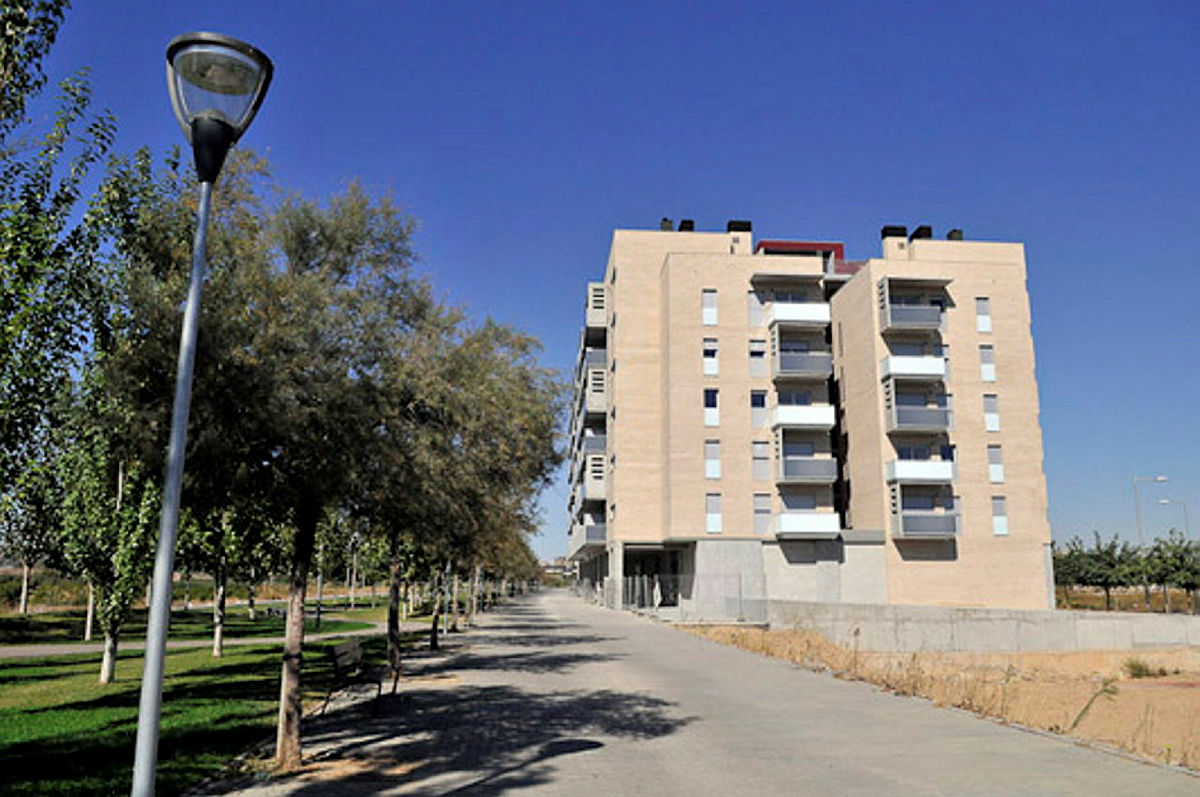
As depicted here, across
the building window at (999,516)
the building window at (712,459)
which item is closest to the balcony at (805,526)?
the building window at (712,459)

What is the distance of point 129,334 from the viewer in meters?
8.24

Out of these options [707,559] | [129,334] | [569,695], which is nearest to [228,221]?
[129,334]

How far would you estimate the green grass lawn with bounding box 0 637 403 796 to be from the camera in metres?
8.58

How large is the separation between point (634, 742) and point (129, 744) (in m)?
6.27

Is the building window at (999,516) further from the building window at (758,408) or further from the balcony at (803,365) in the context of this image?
the building window at (758,408)

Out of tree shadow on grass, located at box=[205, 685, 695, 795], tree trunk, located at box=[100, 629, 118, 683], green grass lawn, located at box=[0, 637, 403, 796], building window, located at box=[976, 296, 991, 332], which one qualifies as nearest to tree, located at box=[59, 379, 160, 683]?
tree trunk, located at box=[100, 629, 118, 683]

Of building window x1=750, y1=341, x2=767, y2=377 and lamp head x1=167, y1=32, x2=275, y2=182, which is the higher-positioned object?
building window x1=750, y1=341, x2=767, y2=377

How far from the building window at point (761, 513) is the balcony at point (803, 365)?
6.91m

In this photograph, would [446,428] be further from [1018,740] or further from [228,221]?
[1018,740]

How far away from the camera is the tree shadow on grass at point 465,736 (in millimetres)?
8445

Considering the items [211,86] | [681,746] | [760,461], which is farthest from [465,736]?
[760,461]

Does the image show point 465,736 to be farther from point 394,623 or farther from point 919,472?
point 919,472

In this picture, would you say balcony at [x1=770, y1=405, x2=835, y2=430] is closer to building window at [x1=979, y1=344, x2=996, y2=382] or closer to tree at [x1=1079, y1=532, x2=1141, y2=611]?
building window at [x1=979, y1=344, x2=996, y2=382]

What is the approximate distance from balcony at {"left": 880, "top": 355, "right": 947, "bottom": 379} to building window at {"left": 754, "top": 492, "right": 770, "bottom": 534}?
374 inches
